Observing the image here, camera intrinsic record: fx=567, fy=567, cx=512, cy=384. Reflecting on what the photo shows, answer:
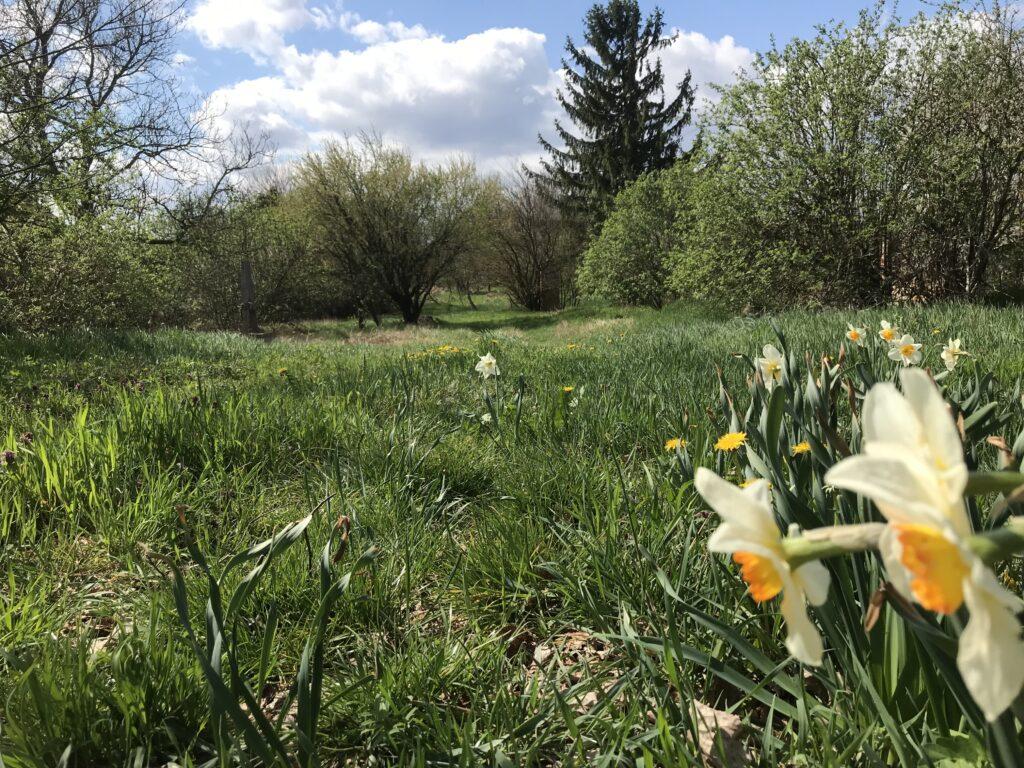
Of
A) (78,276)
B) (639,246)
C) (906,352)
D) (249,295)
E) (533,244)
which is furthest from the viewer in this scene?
(533,244)

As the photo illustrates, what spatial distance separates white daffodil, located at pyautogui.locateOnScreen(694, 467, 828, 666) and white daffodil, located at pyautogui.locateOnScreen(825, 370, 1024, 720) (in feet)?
0.22

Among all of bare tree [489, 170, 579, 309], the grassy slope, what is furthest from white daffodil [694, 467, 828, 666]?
Answer: bare tree [489, 170, 579, 309]

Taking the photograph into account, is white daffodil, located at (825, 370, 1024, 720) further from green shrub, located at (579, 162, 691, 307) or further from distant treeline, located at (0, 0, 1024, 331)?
green shrub, located at (579, 162, 691, 307)

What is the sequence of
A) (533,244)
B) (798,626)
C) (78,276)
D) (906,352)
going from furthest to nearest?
(533,244)
(78,276)
(906,352)
(798,626)

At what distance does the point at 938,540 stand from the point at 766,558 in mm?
120

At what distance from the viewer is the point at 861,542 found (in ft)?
1.30

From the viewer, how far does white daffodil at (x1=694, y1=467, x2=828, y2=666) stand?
1.41 feet

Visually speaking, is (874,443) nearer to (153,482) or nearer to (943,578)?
(943,578)

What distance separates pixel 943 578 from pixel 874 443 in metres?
0.09

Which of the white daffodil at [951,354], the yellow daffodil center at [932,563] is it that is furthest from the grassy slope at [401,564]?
the white daffodil at [951,354]

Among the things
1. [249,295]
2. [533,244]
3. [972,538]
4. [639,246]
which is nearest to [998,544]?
[972,538]

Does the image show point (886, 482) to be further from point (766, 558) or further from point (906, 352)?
point (906, 352)

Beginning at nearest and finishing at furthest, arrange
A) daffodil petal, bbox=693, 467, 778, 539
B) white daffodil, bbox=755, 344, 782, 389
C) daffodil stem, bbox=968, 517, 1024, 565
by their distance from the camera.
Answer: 1. daffodil stem, bbox=968, 517, 1024, 565
2. daffodil petal, bbox=693, 467, 778, 539
3. white daffodil, bbox=755, 344, 782, 389

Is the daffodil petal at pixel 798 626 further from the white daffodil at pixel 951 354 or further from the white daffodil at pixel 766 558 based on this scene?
the white daffodil at pixel 951 354
